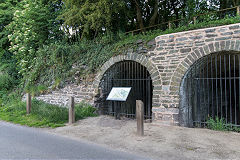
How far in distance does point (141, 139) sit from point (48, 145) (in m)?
2.20

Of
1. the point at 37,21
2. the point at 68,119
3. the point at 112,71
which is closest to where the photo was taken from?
the point at 68,119

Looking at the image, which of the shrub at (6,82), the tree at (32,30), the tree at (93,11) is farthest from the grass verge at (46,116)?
the shrub at (6,82)

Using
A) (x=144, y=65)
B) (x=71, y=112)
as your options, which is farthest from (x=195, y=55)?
(x=71, y=112)

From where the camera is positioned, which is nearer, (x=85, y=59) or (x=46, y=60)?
(x=85, y=59)

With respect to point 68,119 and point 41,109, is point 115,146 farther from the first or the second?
point 41,109

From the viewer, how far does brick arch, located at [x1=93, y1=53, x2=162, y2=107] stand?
718 cm

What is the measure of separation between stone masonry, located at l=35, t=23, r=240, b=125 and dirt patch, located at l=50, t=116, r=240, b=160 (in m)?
0.71

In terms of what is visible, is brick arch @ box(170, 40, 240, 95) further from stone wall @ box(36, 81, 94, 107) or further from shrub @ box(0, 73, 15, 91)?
shrub @ box(0, 73, 15, 91)

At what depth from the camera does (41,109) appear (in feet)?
26.4

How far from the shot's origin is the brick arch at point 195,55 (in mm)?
5954

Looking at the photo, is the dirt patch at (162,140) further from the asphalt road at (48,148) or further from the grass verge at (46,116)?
the grass verge at (46,116)

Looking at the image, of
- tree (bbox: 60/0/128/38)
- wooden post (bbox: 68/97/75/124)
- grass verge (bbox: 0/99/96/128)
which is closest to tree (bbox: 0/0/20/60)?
tree (bbox: 60/0/128/38)

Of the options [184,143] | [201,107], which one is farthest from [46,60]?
[184,143]

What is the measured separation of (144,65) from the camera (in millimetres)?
7629
